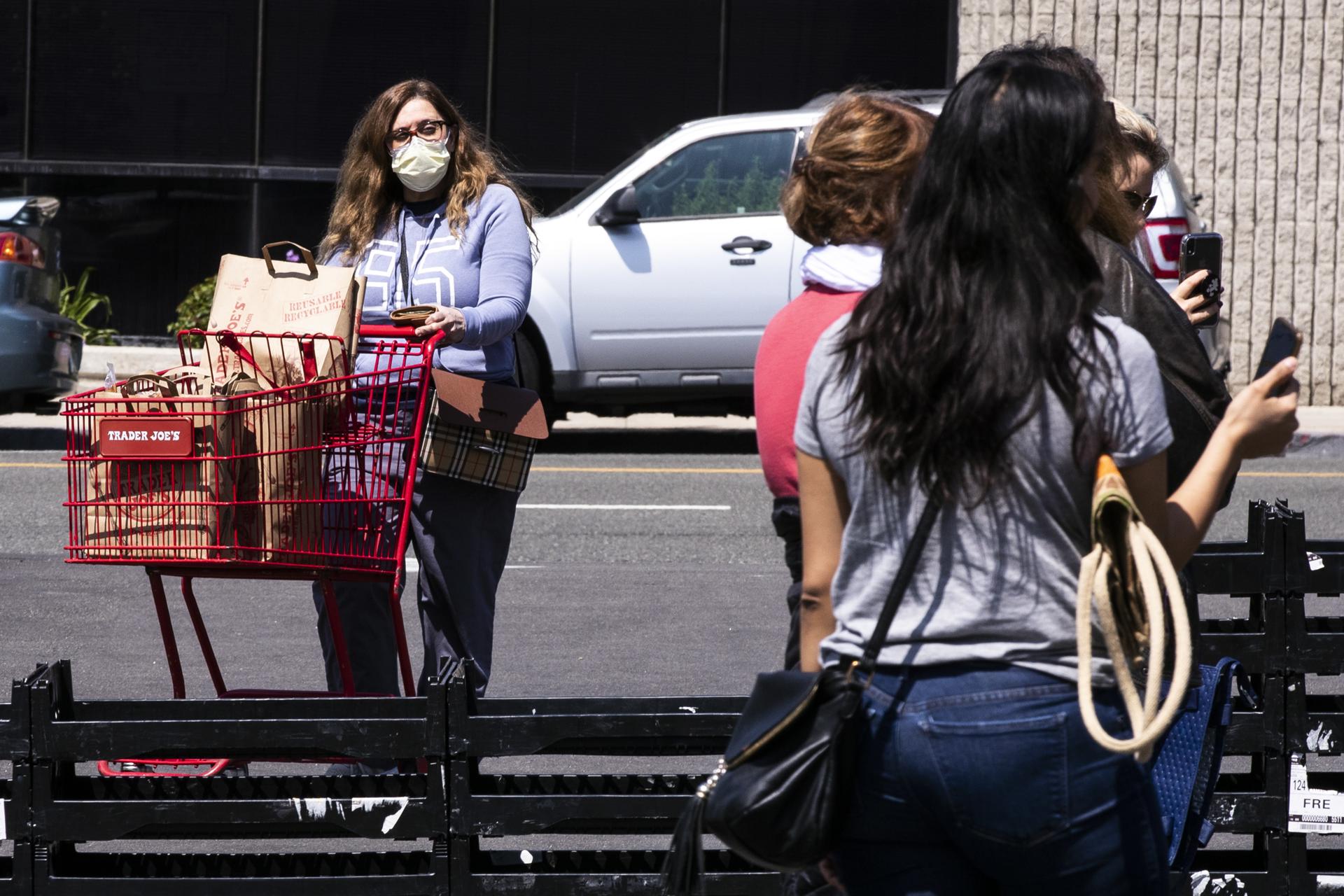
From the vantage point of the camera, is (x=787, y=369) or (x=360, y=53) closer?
(x=787, y=369)

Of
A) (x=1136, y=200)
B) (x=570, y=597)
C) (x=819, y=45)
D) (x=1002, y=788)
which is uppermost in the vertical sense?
(x=819, y=45)

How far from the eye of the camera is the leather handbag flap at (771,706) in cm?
221

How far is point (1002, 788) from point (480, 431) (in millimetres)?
2351

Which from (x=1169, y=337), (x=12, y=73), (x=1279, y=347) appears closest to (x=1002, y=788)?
(x=1279, y=347)

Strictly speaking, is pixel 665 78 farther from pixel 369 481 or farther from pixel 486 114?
pixel 369 481

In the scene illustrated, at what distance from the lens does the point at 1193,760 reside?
2.93m

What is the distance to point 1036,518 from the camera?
2.16m

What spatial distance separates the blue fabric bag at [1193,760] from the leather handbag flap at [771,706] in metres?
0.89

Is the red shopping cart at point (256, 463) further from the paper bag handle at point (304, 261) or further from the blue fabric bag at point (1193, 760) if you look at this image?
the blue fabric bag at point (1193, 760)

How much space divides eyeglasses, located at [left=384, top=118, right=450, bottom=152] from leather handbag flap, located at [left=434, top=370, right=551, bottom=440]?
1.86 ft

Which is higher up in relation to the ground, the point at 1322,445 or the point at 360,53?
the point at 360,53

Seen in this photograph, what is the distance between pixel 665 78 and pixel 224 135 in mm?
3898

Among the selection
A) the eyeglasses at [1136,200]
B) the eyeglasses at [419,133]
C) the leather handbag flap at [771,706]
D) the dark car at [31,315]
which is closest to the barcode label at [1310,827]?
the eyeglasses at [1136,200]

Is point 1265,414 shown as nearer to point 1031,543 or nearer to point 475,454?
point 1031,543
